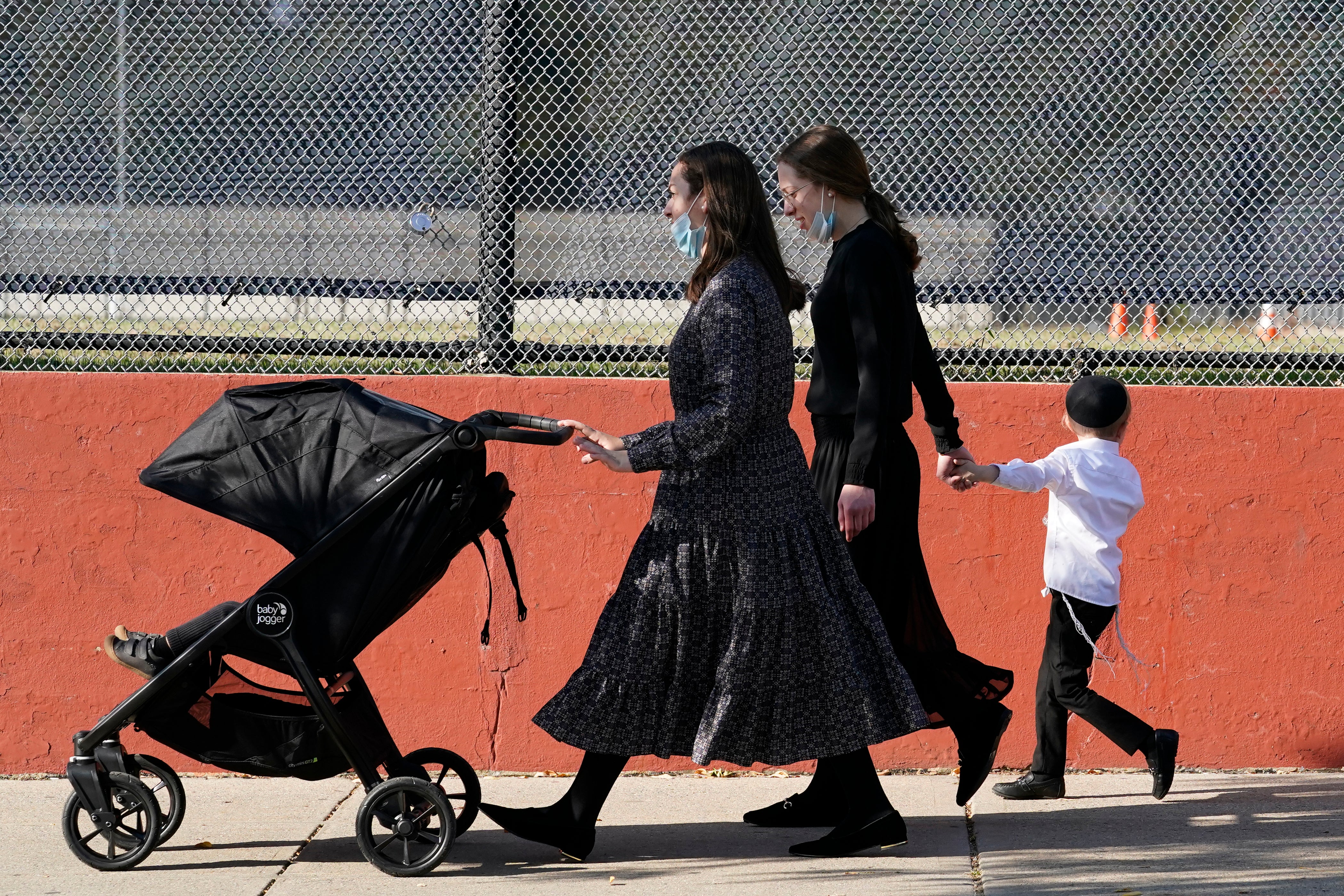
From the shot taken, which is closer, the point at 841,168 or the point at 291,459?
the point at 291,459

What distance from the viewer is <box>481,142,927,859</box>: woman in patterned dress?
3705 millimetres

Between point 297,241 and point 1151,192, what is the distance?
2901mm

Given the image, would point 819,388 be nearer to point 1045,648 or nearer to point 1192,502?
point 1045,648

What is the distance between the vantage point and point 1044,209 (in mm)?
4961

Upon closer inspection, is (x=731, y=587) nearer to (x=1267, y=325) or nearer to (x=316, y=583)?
(x=316, y=583)

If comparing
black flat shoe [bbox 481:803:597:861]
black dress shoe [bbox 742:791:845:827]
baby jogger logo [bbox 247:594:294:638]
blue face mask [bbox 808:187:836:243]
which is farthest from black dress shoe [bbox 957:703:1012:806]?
baby jogger logo [bbox 247:594:294:638]

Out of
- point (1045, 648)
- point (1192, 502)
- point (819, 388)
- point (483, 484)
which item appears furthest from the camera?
point (1192, 502)

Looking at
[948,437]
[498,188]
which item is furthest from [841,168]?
[498,188]

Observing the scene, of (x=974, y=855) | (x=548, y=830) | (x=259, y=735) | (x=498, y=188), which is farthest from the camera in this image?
(x=498, y=188)

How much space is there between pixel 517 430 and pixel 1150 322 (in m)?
2.40

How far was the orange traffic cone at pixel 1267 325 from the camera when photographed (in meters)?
4.98

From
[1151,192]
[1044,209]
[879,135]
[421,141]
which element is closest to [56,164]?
[421,141]

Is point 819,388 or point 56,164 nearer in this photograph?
point 819,388

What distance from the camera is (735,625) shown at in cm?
373
